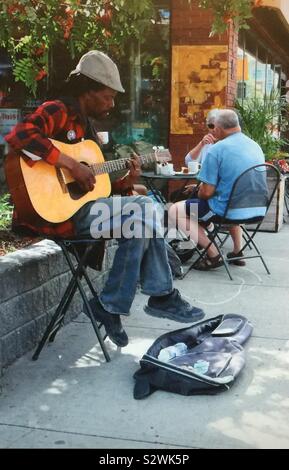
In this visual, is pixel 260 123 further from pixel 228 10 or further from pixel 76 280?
pixel 76 280

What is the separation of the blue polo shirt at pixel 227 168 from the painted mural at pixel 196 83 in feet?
9.98

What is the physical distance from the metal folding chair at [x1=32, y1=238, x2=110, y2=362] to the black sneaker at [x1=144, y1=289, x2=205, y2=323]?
36cm

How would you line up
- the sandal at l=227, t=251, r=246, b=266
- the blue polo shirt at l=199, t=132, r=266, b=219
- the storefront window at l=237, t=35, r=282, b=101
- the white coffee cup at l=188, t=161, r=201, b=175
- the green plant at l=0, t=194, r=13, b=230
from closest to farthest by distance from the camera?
the green plant at l=0, t=194, r=13, b=230 → the blue polo shirt at l=199, t=132, r=266, b=219 → the sandal at l=227, t=251, r=246, b=266 → the white coffee cup at l=188, t=161, r=201, b=175 → the storefront window at l=237, t=35, r=282, b=101

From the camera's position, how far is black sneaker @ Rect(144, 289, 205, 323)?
367 centimetres

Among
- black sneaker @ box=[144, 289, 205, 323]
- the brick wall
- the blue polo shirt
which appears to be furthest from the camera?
the brick wall

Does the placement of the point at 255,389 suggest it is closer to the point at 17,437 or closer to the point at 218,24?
the point at 17,437

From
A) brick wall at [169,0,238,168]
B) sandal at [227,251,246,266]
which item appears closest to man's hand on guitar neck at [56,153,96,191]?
sandal at [227,251,246,266]

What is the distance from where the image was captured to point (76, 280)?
12.6 feet

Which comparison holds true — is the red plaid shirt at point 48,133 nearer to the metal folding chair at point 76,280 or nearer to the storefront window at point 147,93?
the metal folding chair at point 76,280

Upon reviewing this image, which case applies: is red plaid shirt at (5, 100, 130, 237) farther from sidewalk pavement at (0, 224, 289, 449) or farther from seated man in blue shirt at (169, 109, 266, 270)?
seated man in blue shirt at (169, 109, 266, 270)

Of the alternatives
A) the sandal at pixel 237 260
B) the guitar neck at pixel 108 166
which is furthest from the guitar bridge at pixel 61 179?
the sandal at pixel 237 260

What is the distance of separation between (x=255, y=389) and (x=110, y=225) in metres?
1.24
